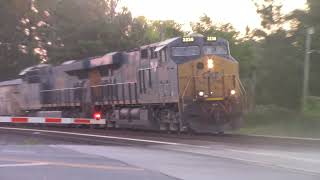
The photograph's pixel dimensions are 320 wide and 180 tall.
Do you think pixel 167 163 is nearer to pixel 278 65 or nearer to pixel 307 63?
pixel 307 63

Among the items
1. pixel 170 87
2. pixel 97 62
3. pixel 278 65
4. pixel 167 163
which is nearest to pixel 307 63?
pixel 278 65

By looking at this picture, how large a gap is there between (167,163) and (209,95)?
11.8 meters

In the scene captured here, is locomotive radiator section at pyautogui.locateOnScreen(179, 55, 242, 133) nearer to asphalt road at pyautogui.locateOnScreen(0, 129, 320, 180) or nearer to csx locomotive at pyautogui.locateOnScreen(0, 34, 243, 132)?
csx locomotive at pyautogui.locateOnScreen(0, 34, 243, 132)

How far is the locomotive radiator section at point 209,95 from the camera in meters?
24.5

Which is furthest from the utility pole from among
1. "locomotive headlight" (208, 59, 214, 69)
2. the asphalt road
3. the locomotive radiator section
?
the asphalt road

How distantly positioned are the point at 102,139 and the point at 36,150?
677 centimetres

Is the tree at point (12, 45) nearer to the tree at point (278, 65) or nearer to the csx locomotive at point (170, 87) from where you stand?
the csx locomotive at point (170, 87)

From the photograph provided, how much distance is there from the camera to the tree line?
28.0m

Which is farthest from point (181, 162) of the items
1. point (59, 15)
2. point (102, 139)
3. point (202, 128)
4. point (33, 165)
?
point (59, 15)

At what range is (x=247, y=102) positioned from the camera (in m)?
25.6

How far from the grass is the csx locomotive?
2.24 metres

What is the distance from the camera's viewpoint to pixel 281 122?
2822cm

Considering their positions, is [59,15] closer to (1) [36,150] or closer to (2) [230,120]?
(2) [230,120]

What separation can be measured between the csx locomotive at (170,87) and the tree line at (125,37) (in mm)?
3450
